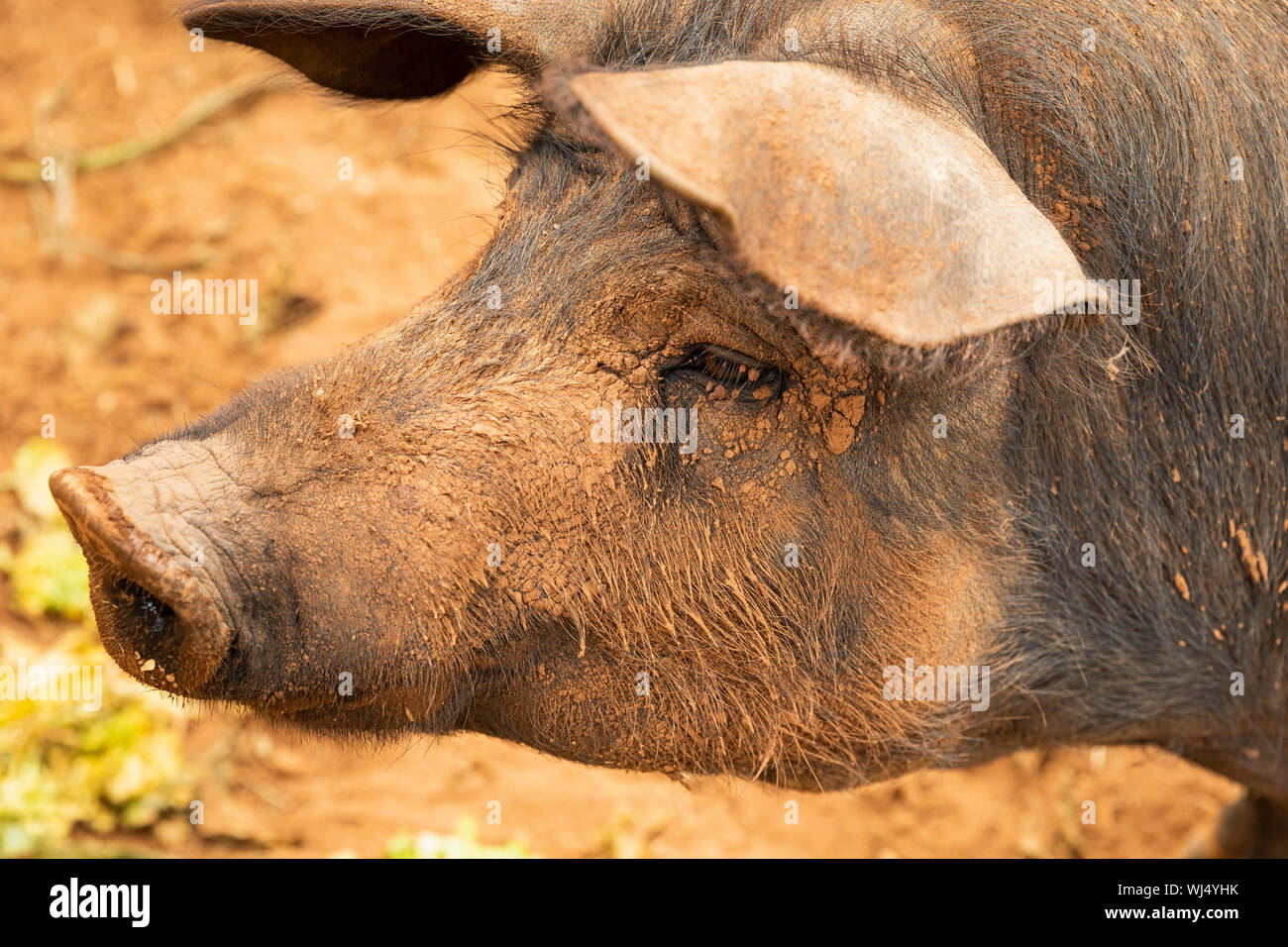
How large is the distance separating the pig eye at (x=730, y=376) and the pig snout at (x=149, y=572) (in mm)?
902

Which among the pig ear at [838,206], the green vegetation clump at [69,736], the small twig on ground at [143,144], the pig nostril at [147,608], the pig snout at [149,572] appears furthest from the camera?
the small twig on ground at [143,144]

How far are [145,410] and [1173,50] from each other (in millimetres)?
4039

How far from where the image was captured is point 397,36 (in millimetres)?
2822

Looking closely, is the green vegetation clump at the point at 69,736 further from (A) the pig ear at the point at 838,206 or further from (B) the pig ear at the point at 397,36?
(A) the pig ear at the point at 838,206

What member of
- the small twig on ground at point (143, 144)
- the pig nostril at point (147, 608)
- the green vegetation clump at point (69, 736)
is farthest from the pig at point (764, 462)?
the small twig on ground at point (143, 144)

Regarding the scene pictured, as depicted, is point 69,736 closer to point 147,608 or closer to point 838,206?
point 147,608

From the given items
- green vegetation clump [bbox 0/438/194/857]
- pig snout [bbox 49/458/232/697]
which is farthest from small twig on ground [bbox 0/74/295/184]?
pig snout [bbox 49/458/232/697]

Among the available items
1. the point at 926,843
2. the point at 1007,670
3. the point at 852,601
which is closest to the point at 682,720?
the point at 852,601

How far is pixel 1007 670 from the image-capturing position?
2621mm

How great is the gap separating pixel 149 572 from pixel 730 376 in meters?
1.06

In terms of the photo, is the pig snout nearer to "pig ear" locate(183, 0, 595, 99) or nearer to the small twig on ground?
"pig ear" locate(183, 0, 595, 99)

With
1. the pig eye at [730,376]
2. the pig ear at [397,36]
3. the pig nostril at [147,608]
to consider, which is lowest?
the pig nostril at [147,608]

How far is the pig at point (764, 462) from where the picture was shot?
2.17 m

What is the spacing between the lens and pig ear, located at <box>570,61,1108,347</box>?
1596 mm
